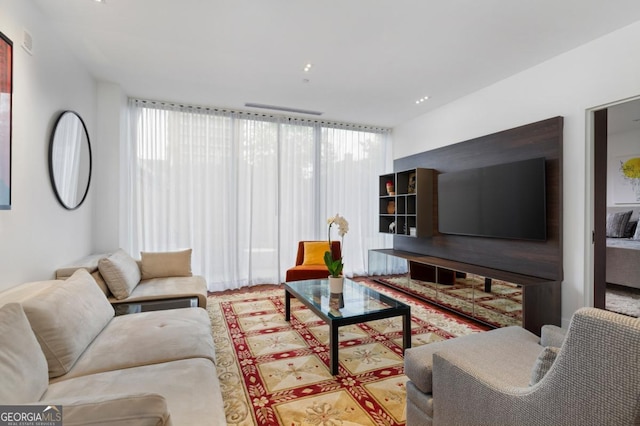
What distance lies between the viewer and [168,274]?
11.0 feet

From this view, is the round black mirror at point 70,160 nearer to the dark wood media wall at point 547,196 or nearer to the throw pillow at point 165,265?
the throw pillow at point 165,265

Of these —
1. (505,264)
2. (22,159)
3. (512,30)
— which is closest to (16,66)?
(22,159)

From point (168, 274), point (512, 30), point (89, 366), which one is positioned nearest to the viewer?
point (89, 366)

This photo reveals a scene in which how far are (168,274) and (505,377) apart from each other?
322 cm

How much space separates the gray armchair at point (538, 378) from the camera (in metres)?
0.77

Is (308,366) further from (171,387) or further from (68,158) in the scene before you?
(68,158)

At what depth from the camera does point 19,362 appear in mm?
1121

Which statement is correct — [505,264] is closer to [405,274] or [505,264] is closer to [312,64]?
[405,274]

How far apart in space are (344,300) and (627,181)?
5.73 metres

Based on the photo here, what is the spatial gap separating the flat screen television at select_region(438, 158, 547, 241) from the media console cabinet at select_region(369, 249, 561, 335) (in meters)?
0.44

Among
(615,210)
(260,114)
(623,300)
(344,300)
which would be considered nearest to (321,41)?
(260,114)

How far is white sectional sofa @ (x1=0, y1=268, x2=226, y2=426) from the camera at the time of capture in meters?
0.79

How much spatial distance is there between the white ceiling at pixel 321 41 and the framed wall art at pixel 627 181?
11.8 ft

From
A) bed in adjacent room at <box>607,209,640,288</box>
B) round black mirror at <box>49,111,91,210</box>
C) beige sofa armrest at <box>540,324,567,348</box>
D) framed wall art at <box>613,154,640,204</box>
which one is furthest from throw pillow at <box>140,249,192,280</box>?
framed wall art at <box>613,154,640,204</box>
